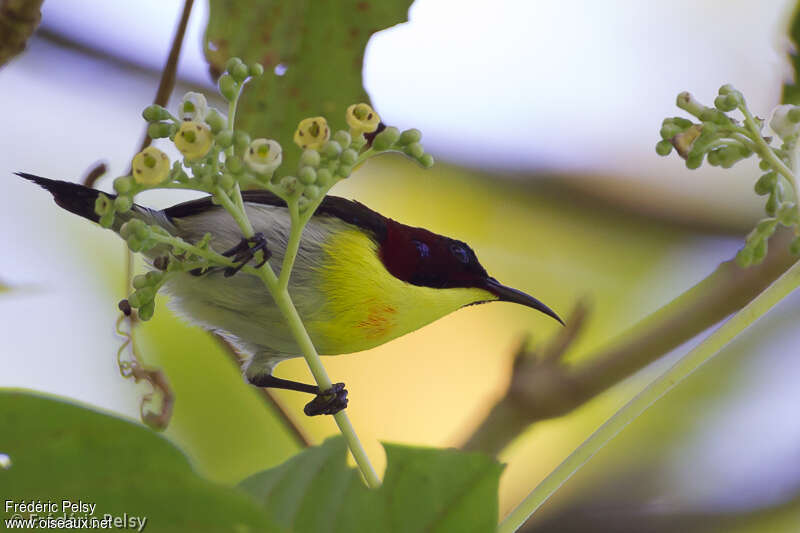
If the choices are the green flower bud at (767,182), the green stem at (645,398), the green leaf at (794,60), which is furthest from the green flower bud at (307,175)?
the green leaf at (794,60)

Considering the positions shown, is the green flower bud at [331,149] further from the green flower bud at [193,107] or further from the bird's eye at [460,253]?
the bird's eye at [460,253]

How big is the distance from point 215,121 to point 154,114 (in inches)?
2.4

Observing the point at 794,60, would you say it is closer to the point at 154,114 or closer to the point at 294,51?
the point at 294,51

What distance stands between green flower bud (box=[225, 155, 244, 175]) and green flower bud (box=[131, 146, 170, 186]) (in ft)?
0.15

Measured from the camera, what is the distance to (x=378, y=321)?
1.18 metres

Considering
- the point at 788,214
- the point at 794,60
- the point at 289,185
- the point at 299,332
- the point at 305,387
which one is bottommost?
the point at 305,387

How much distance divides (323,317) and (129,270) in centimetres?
30

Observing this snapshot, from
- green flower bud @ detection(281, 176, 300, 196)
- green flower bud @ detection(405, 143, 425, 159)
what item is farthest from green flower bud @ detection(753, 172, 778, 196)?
green flower bud @ detection(281, 176, 300, 196)

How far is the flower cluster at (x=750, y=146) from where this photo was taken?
754mm

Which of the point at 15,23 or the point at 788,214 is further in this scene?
the point at 15,23

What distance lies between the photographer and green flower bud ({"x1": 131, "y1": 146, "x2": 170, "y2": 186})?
2.06 ft

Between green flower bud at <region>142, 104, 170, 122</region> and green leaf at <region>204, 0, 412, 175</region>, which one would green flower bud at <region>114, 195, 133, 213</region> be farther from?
green leaf at <region>204, 0, 412, 175</region>

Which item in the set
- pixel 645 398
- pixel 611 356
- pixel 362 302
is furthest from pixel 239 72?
pixel 611 356

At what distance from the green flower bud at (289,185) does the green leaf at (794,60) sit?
99 centimetres
